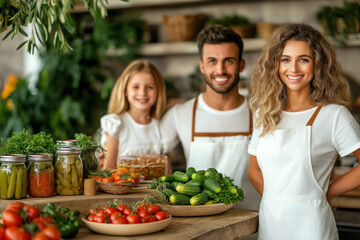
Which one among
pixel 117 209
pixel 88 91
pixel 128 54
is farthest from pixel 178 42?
pixel 117 209

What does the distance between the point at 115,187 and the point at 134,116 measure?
3.74 feet

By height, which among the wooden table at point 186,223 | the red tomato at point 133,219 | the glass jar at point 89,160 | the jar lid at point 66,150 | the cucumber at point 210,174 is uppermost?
the jar lid at point 66,150

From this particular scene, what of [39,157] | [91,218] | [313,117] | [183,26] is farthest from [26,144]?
[183,26]

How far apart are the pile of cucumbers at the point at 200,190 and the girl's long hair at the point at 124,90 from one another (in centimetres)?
111

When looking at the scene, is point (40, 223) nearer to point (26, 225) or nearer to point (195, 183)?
point (26, 225)

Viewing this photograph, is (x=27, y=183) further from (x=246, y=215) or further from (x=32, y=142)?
(x=246, y=215)

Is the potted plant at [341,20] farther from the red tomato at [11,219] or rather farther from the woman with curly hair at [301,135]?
the red tomato at [11,219]

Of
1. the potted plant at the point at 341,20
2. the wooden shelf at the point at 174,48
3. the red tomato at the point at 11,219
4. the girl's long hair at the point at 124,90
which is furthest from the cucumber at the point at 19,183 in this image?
the potted plant at the point at 341,20

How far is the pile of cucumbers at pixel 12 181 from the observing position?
2.34 metres

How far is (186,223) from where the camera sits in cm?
244

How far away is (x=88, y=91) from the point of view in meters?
6.16

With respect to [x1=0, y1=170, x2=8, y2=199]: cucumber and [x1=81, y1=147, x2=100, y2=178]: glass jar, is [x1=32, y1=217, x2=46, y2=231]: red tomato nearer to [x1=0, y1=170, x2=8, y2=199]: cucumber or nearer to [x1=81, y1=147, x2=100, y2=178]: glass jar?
[x1=0, y1=170, x2=8, y2=199]: cucumber

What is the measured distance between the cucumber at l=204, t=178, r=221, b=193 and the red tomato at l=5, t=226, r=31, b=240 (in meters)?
1.05

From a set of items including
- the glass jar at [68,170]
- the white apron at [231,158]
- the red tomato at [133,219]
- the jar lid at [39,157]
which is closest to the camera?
the red tomato at [133,219]
